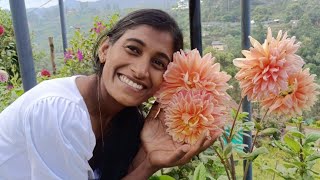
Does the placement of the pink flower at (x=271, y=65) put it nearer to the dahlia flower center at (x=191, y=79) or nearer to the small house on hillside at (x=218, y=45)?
the dahlia flower center at (x=191, y=79)

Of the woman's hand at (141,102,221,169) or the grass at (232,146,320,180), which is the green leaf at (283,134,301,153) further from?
the woman's hand at (141,102,221,169)

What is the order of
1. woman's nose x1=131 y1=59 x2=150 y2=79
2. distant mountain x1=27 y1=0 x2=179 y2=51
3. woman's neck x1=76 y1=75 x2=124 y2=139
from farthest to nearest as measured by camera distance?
distant mountain x1=27 y1=0 x2=179 y2=51 → woman's neck x1=76 y1=75 x2=124 y2=139 → woman's nose x1=131 y1=59 x2=150 y2=79

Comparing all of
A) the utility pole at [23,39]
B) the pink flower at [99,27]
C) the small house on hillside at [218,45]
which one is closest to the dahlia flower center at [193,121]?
the small house on hillside at [218,45]

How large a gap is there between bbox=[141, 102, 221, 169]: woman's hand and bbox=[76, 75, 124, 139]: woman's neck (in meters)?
0.11

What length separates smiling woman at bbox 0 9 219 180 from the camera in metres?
0.89

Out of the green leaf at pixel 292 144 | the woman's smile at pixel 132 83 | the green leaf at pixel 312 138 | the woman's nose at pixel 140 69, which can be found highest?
the woman's nose at pixel 140 69

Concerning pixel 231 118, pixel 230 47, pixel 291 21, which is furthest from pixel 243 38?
pixel 231 118

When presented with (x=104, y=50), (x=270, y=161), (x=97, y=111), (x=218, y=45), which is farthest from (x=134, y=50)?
(x=270, y=161)

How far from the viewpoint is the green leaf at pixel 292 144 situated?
109 cm

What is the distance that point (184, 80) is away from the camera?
35.8 inches

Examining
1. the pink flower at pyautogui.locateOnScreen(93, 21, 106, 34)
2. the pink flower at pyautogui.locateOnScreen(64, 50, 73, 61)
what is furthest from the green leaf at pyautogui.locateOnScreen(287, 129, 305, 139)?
the pink flower at pyautogui.locateOnScreen(64, 50, 73, 61)

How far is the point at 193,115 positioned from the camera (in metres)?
0.86

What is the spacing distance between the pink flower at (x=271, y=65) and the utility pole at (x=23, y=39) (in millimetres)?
820

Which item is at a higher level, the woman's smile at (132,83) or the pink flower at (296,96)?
the woman's smile at (132,83)
